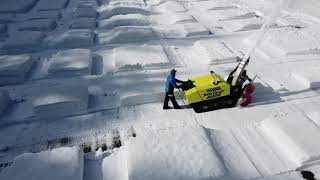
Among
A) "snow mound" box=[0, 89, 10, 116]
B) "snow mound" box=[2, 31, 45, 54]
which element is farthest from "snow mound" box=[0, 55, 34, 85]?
"snow mound" box=[2, 31, 45, 54]

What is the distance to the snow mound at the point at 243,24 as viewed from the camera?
14.5 meters

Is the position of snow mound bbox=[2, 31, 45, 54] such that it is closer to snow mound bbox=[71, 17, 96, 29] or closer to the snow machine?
snow mound bbox=[71, 17, 96, 29]

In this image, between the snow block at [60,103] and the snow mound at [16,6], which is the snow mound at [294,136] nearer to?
the snow block at [60,103]

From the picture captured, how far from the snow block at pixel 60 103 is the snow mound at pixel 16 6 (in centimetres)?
1162

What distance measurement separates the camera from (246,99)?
846cm

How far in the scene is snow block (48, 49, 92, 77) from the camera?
10641 mm

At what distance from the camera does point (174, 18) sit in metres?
15.8

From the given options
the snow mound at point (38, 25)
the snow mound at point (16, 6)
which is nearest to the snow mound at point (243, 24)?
the snow mound at point (38, 25)

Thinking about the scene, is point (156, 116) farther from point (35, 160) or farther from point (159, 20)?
point (159, 20)

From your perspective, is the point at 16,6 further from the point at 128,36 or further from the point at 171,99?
the point at 171,99

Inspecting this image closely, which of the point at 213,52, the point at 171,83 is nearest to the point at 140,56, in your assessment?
the point at 213,52

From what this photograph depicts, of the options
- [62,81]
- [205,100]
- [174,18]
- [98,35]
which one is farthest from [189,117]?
[174,18]

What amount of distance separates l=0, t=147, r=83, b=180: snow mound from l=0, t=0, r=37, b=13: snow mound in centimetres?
1445

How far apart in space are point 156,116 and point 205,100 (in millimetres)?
1532
